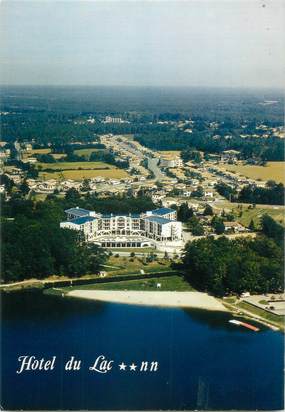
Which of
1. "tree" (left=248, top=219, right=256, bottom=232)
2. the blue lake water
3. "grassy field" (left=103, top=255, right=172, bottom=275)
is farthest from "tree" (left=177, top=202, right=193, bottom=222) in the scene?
the blue lake water

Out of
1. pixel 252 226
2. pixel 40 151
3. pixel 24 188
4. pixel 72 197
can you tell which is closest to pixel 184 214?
pixel 252 226

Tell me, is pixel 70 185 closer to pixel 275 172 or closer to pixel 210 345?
pixel 275 172

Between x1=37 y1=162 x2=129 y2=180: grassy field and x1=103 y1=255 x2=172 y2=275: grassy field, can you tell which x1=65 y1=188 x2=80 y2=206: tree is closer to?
x1=37 y1=162 x2=129 y2=180: grassy field

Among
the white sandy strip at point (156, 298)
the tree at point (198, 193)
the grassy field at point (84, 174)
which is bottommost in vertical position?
the white sandy strip at point (156, 298)

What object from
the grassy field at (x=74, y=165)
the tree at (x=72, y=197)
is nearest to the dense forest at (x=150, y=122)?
the grassy field at (x=74, y=165)

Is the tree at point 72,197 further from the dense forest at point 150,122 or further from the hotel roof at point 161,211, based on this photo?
the dense forest at point 150,122

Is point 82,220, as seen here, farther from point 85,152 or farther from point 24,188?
point 85,152

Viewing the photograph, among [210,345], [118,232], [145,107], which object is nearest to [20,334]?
[210,345]
